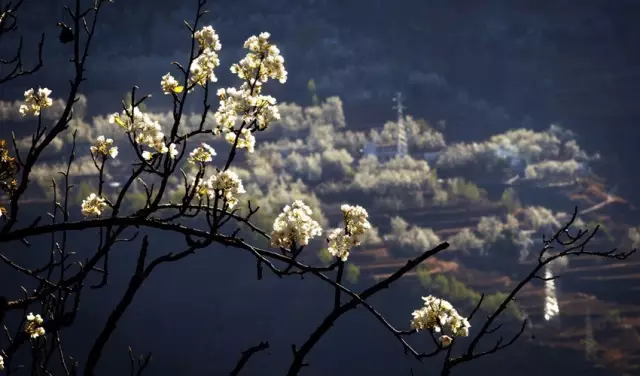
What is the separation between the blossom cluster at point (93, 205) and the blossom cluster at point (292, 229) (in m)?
0.81

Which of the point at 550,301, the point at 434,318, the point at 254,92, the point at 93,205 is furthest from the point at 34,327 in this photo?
the point at 550,301

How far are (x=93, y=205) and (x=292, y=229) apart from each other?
2.89 ft

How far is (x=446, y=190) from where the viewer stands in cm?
1538

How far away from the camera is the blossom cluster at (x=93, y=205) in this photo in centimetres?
230

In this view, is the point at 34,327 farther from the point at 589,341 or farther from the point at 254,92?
the point at 589,341

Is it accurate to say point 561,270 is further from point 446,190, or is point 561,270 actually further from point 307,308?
point 307,308

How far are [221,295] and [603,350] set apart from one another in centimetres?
647

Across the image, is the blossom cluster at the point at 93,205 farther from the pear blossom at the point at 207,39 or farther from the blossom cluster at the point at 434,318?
the blossom cluster at the point at 434,318

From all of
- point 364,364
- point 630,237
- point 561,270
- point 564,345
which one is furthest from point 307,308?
point 630,237

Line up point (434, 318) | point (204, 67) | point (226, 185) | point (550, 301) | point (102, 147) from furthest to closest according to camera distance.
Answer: point (550, 301) < point (102, 147) < point (434, 318) < point (204, 67) < point (226, 185)

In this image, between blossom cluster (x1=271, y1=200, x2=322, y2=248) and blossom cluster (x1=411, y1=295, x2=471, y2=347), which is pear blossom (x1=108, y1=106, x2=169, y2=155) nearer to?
blossom cluster (x1=271, y1=200, x2=322, y2=248)

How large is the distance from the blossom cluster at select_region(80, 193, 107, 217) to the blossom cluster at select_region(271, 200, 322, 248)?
81 centimetres

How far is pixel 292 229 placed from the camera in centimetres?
176

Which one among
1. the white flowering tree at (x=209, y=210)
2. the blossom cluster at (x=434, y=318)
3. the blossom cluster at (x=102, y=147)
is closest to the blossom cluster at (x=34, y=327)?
the white flowering tree at (x=209, y=210)
